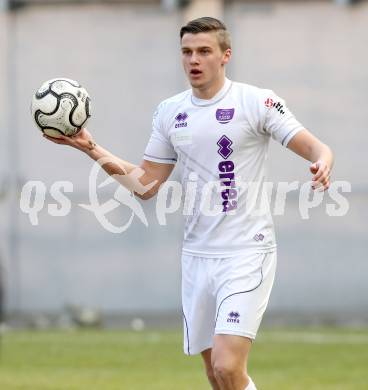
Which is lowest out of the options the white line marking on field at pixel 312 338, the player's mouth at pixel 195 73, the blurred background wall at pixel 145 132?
the white line marking on field at pixel 312 338

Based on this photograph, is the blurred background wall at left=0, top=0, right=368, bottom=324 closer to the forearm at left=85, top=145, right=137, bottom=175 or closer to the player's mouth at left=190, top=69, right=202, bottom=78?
the forearm at left=85, top=145, right=137, bottom=175

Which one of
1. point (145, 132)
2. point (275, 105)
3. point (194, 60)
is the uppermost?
point (194, 60)

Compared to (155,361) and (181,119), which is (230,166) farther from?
(155,361)

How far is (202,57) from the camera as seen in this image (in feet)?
23.9

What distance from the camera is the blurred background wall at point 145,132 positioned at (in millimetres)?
18531

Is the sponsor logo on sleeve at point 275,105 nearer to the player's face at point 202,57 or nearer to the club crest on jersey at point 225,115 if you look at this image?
the club crest on jersey at point 225,115

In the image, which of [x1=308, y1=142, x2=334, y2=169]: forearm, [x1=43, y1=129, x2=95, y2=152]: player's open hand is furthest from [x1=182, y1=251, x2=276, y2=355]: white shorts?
[x1=43, y1=129, x2=95, y2=152]: player's open hand

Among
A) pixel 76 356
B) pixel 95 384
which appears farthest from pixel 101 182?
pixel 95 384

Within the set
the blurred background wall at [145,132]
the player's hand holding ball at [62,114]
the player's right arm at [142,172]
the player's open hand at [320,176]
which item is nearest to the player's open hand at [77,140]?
the player's hand holding ball at [62,114]

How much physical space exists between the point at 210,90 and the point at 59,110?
2.94 ft

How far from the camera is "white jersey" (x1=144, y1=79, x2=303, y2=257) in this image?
7.21m

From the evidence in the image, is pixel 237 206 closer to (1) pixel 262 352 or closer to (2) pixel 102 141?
(1) pixel 262 352

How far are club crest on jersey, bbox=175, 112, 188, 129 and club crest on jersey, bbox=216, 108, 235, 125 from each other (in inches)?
7.9

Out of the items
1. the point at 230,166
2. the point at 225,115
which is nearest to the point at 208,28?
the point at 225,115
